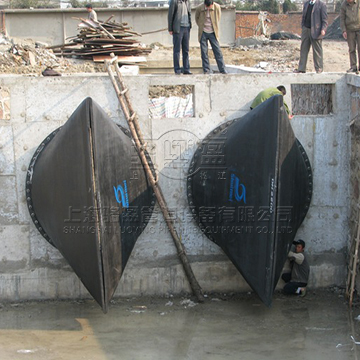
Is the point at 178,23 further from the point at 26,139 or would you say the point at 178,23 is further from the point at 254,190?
the point at 254,190

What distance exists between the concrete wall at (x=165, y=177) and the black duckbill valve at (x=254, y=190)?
0.23 meters

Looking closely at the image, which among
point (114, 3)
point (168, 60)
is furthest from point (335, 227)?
point (114, 3)

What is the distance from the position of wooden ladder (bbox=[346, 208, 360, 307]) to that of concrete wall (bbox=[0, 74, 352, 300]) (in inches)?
11.5

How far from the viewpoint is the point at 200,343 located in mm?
6746

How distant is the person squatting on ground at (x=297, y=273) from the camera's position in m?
7.55

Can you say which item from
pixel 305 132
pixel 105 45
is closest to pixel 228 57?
pixel 105 45

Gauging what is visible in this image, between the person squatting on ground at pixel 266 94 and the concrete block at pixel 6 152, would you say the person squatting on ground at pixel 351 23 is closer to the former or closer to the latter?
the person squatting on ground at pixel 266 94

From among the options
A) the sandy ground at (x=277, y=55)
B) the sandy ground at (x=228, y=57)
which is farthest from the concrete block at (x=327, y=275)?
the sandy ground at (x=277, y=55)

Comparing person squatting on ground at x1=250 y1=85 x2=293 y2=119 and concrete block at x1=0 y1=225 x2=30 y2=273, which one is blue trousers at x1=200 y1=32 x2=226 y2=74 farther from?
concrete block at x1=0 y1=225 x2=30 y2=273

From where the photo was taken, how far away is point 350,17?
355 inches

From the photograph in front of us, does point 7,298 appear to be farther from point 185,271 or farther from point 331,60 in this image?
point 331,60

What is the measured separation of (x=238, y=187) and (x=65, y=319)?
2.70m

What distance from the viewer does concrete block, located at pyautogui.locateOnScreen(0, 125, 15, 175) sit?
7324 millimetres

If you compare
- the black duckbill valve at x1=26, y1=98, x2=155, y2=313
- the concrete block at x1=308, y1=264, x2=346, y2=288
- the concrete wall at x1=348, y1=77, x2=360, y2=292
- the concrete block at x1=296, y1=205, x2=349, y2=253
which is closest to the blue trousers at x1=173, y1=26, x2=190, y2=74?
the black duckbill valve at x1=26, y1=98, x2=155, y2=313
